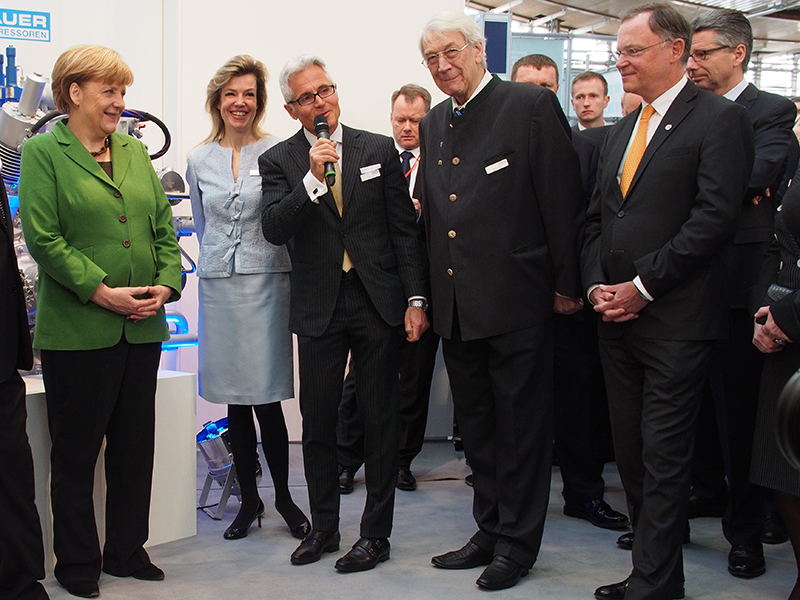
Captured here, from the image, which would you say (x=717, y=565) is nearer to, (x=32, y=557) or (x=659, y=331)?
(x=659, y=331)

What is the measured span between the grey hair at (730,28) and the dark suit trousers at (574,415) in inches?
45.8

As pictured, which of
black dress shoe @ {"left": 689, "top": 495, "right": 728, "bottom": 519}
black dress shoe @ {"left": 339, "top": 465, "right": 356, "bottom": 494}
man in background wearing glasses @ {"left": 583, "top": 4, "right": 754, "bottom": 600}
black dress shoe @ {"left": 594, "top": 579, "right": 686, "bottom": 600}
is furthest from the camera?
black dress shoe @ {"left": 339, "top": 465, "right": 356, "bottom": 494}

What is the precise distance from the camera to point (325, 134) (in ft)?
8.65

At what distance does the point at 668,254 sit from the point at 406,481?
199cm

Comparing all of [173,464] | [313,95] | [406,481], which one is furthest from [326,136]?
[406,481]

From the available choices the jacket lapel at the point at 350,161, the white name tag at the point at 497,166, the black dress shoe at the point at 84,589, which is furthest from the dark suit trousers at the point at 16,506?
the white name tag at the point at 497,166

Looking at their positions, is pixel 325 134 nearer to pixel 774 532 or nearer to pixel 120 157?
pixel 120 157

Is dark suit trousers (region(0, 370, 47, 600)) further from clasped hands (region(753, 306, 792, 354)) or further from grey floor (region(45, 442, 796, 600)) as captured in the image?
clasped hands (region(753, 306, 792, 354))

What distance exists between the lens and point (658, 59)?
2.39m

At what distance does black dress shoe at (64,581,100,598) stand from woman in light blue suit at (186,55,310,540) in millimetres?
622

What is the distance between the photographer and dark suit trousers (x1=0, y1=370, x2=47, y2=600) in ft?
7.80

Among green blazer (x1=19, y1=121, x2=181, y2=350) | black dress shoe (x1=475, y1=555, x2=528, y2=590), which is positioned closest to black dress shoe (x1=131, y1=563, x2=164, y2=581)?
green blazer (x1=19, y1=121, x2=181, y2=350)

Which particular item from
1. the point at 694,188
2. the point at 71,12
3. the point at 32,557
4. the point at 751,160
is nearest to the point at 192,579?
the point at 32,557

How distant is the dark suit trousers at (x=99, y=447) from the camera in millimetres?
2586
